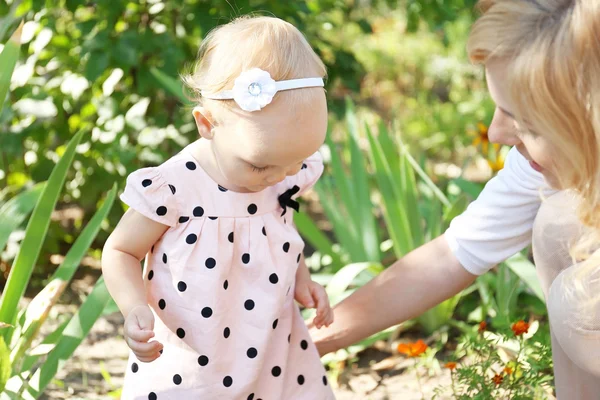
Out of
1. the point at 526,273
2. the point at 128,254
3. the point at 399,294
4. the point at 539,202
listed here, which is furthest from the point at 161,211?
the point at 526,273

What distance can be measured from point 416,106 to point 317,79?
10.6 feet

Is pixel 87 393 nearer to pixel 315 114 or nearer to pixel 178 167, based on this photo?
pixel 178 167

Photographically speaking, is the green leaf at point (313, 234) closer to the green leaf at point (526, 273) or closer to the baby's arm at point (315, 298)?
the green leaf at point (526, 273)

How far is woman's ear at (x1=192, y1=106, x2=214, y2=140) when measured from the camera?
148 centimetres

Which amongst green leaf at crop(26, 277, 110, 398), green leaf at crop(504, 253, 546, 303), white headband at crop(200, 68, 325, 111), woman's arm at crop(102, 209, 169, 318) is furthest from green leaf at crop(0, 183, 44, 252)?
green leaf at crop(504, 253, 546, 303)

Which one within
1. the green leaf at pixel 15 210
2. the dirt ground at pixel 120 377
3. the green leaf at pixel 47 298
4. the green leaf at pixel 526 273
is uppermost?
the green leaf at pixel 15 210

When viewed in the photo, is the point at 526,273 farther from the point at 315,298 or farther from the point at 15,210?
the point at 15,210

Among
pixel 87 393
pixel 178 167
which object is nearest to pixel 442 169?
pixel 87 393

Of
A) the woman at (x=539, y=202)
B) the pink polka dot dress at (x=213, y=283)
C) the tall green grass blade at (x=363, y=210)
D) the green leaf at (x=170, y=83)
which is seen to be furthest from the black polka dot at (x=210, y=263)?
the tall green grass blade at (x=363, y=210)

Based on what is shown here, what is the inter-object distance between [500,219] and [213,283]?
639 mm

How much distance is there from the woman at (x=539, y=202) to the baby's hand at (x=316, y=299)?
22cm

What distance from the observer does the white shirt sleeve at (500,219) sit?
1728 millimetres

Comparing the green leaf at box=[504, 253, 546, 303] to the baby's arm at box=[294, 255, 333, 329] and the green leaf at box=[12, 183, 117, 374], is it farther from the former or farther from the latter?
the green leaf at box=[12, 183, 117, 374]

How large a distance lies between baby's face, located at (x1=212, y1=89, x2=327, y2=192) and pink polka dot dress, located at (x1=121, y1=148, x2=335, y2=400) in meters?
0.08
